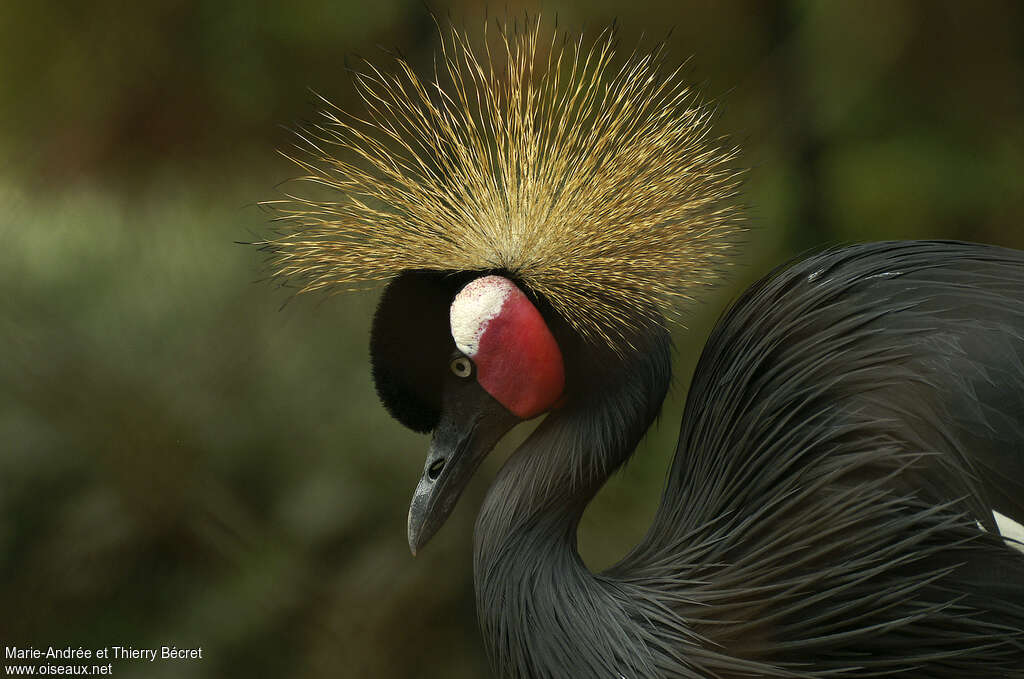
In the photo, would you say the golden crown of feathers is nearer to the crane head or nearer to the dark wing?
the crane head

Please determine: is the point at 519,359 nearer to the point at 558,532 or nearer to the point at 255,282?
the point at 558,532

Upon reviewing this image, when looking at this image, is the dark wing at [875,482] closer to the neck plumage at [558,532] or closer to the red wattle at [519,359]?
the neck plumage at [558,532]

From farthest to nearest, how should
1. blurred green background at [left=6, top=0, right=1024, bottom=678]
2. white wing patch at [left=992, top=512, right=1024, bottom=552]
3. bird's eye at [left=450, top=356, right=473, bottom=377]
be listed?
1. blurred green background at [left=6, top=0, right=1024, bottom=678]
2. bird's eye at [left=450, top=356, right=473, bottom=377]
3. white wing patch at [left=992, top=512, right=1024, bottom=552]

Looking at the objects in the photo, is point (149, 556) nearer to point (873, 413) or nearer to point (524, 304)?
point (524, 304)

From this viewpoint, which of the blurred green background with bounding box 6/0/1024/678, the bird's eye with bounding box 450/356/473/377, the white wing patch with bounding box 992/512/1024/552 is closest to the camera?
the white wing patch with bounding box 992/512/1024/552

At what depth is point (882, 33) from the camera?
1.35m

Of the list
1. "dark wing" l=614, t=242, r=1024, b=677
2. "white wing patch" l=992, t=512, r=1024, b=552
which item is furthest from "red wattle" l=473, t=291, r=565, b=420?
"white wing patch" l=992, t=512, r=1024, b=552

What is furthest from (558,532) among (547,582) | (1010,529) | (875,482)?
(1010,529)

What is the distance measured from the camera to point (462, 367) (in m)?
0.98

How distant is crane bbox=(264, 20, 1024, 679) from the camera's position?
0.89 m

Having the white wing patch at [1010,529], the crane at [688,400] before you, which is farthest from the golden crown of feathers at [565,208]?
the white wing patch at [1010,529]

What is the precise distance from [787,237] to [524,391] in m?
0.62

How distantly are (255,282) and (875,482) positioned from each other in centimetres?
88

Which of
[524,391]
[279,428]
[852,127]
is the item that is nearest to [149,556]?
[279,428]
